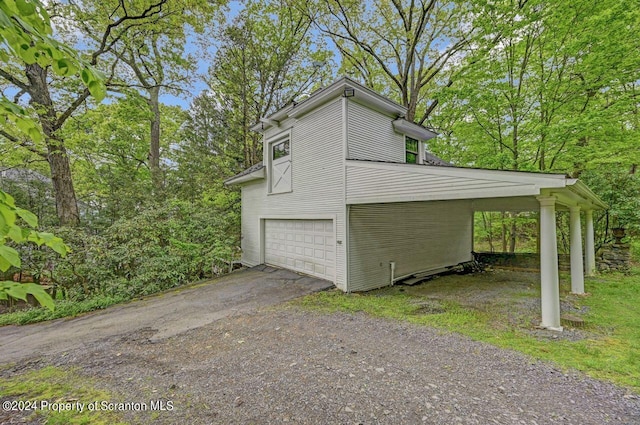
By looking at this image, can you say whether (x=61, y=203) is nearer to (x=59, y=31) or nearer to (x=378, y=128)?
(x=59, y=31)

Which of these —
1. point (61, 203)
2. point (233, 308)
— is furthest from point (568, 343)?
point (61, 203)

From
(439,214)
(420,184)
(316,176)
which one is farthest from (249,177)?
(439,214)

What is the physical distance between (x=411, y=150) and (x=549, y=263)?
617 cm

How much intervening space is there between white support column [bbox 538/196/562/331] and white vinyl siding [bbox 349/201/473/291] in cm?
384

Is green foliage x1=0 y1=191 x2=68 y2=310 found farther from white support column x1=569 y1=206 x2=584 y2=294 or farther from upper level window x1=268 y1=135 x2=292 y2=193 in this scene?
white support column x1=569 y1=206 x2=584 y2=294

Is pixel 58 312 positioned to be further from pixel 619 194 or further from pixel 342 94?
pixel 619 194

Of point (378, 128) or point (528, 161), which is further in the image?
point (528, 161)

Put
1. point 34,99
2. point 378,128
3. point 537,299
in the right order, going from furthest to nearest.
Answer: point 34,99
point 378,128
point 537,299

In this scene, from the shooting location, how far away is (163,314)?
5883 mm

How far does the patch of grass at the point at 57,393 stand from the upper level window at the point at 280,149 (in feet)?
24.4

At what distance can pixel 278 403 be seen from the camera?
282 cm

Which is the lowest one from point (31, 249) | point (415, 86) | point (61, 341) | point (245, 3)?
point (61, 341)

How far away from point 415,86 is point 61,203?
50.7 feet

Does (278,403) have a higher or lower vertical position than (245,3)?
lower
